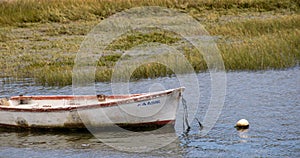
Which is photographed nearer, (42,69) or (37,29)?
(42,69)

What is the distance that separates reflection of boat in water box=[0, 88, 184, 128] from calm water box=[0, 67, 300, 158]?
25 cm

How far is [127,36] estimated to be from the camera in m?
25.3

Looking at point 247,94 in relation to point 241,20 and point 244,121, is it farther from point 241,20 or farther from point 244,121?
point 241,20

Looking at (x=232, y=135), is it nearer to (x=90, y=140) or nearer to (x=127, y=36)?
(x=90, y=140)

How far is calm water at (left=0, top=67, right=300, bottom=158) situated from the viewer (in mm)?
13047

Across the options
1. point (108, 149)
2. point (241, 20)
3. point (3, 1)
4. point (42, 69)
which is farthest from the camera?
point (3, 1)

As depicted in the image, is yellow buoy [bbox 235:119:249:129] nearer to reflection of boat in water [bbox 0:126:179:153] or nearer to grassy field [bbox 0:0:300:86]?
reflection of boat in water [bbox 0:126:179:153]

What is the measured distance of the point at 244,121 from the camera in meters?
14.4

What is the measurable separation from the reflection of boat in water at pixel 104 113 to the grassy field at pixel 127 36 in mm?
4304

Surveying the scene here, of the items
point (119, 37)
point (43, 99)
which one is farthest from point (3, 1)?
point (43, 99)

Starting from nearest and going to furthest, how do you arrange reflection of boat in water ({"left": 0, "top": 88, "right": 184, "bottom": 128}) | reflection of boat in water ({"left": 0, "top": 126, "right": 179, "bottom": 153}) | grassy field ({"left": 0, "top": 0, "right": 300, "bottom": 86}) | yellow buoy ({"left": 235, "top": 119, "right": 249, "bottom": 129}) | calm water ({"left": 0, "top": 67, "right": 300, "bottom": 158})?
calm water ({"left": 0, "top": 67, "right": 300, "bottom": 158})
reflection of boat in water ({"left": 0, "top": 126, "right": 179, "bottom": 153})
reflection of boat in water ({"left": 0, "top": 88, "right": 184, "bottom": 128})
yellow buoy ({"left": 235, "top": 119, "right": 249, "bottom": 129})
grassy field ({"left": 0, "top": 0, "right": 300, "bottom": 86})

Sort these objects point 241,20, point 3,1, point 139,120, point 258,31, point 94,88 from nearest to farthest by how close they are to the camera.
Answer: point 139,120 → point 94,88 → point 258,31 → point 241,20 → point 3,1

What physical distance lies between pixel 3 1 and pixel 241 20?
1089 centimetres

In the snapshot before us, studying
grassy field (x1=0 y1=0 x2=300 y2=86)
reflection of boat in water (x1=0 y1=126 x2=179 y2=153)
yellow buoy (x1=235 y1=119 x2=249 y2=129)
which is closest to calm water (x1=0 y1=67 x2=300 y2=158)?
reflection of boat in water (x1=0 y1=126 x2=179 y2=153)
